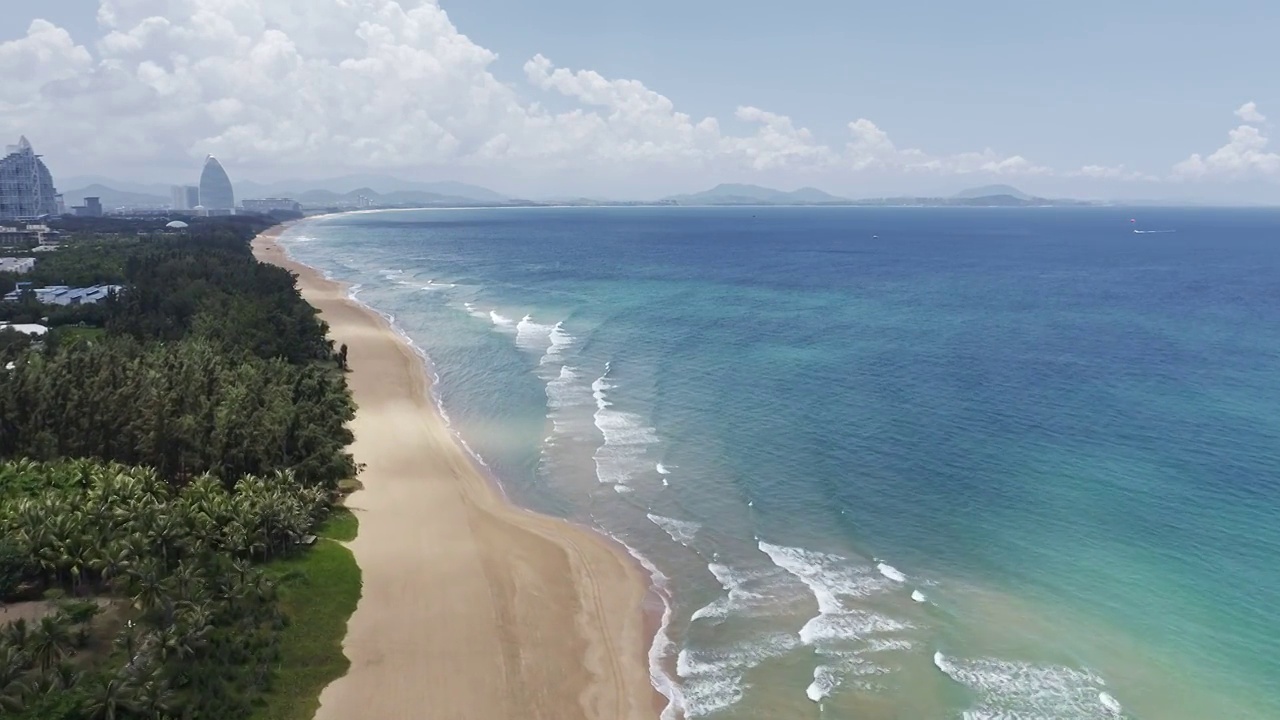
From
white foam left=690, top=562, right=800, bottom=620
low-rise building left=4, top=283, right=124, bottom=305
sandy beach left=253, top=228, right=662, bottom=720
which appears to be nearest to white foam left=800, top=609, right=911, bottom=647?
white foam left=690, top=562, right=800, bottom=620

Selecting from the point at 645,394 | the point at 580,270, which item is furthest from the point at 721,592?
the point at 580,270

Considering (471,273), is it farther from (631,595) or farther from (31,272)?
(631,595)

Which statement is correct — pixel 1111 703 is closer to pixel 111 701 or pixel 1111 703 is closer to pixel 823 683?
pixel 823 683

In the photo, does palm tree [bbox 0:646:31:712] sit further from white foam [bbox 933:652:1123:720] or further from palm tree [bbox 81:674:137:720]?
white foam [bbox 933:652:1123:720]

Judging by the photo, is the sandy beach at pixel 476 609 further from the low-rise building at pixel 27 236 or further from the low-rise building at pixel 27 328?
the low-rise building at pixel 27 236

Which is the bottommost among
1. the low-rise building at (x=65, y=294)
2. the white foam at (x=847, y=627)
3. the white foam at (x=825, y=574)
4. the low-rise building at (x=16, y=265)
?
the white foam at (x=847, y=627)

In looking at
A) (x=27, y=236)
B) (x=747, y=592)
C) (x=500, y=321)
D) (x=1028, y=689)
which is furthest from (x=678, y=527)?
(x=27, y=236)

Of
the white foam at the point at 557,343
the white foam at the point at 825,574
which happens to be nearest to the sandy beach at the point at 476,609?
the white foam at the point at 825,574
